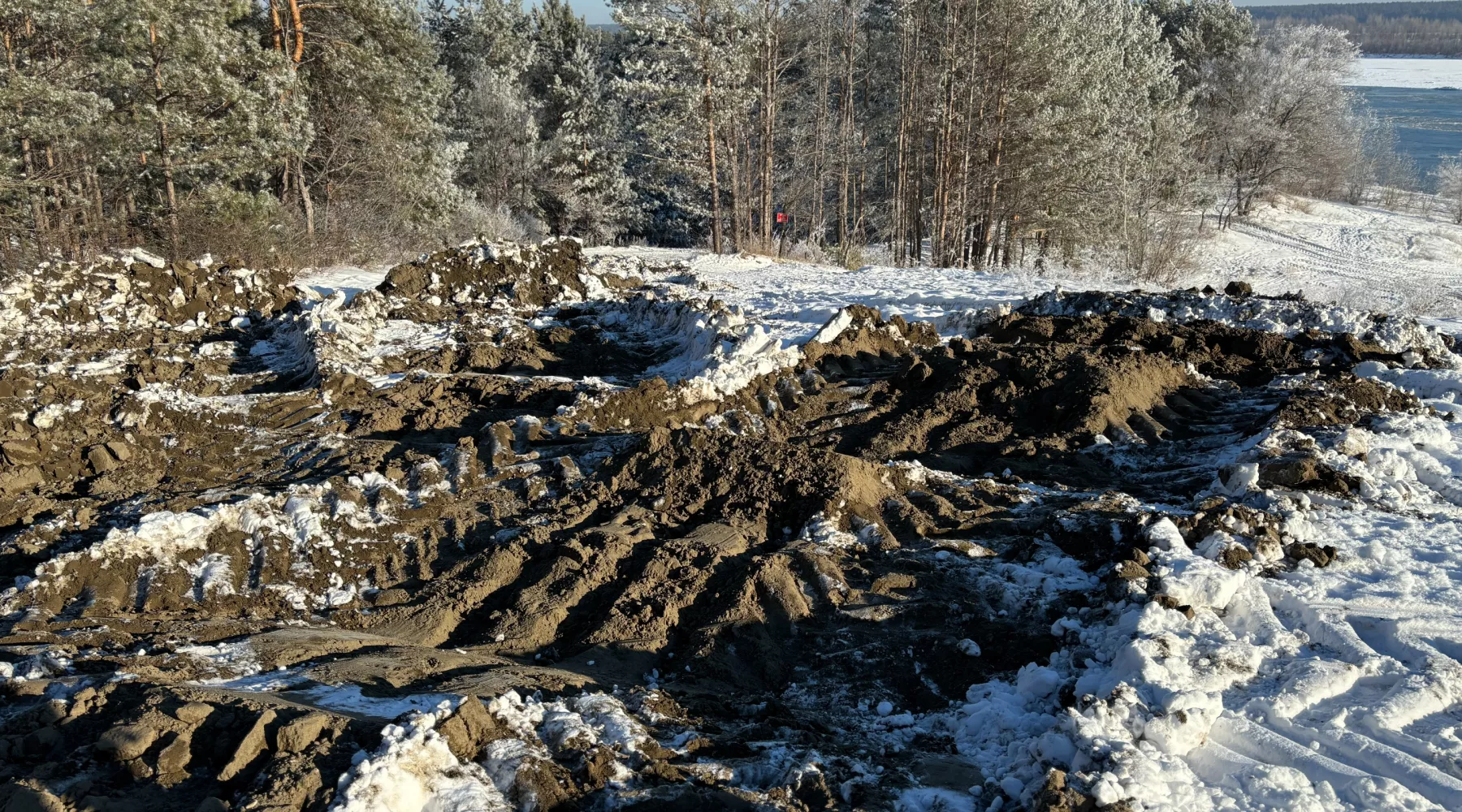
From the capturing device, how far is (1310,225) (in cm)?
3534

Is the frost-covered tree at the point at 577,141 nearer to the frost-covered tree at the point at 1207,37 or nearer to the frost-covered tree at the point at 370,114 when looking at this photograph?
the frost-covered tree at the point at 370,114

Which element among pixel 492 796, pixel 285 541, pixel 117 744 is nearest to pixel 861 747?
pixel 492 796

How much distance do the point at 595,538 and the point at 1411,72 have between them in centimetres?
11033

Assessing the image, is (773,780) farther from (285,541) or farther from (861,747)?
(285,541)

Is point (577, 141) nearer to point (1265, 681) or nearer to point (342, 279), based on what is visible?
point (342, 279)

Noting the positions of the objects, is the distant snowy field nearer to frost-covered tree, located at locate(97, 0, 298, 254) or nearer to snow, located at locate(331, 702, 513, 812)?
frost-covered tree, located at locate(97, 0, 298, 254)

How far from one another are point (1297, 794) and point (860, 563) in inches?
101

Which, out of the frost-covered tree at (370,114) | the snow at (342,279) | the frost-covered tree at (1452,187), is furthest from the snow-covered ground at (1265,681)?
the frost-covered tree at (1452,187)

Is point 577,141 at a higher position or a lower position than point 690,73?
lower

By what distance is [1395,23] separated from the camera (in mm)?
119938

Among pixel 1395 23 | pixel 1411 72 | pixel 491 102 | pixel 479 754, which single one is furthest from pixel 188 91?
pixel 1395 23

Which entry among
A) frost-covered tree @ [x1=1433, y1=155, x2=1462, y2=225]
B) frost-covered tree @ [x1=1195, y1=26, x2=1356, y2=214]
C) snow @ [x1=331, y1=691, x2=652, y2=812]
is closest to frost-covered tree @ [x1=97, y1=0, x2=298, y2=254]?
snow @ [x1=331, y1=691, x2=652, y2=812]

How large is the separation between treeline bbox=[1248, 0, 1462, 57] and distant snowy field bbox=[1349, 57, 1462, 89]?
281cm

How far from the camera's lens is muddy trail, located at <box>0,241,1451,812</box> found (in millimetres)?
3361
